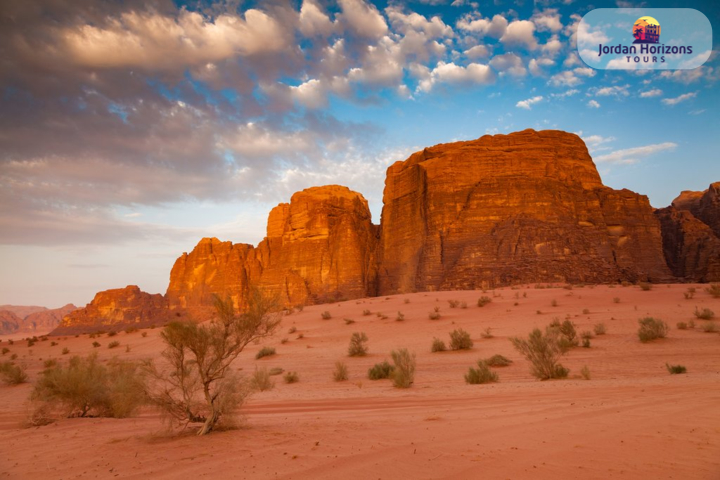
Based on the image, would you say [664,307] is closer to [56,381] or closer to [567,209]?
[56,381]

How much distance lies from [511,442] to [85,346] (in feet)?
121

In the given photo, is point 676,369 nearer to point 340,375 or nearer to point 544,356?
point 544,356

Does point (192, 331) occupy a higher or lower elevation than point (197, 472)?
higher

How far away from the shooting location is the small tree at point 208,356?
5285 mm

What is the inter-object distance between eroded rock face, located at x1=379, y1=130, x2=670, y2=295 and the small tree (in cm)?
3369

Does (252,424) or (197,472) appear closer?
(197,472)

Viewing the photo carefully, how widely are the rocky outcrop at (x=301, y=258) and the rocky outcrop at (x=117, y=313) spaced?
11.5 feet

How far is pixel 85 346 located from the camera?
107 feet

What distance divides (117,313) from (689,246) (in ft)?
253

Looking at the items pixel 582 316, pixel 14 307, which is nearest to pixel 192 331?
pixel 582 316

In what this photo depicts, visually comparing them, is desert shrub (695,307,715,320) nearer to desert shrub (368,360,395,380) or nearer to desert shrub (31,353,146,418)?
desert shrub (368,360,395,380)

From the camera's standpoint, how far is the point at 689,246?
4600cm

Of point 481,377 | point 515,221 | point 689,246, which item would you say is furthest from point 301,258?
point 481,377

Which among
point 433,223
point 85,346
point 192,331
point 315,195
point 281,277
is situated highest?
point 315,195
